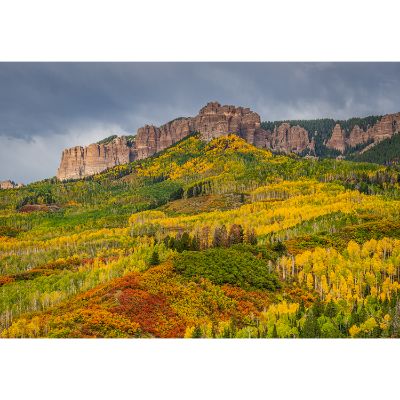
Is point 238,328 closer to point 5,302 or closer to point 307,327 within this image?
point 307,327

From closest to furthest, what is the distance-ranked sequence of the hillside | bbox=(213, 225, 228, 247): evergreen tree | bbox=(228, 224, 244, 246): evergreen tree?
the hillside → bbox=(213, 225, 228, 247): evergreen tree → bbox=(228, 224, 244, 246): evergreen tree

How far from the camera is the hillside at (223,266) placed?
3503 cm

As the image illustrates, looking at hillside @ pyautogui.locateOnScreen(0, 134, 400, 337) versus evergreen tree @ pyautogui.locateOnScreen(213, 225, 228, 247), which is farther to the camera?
evergreen tree @ pyautogui.locateOnScreen(213, 225, 228, 247)

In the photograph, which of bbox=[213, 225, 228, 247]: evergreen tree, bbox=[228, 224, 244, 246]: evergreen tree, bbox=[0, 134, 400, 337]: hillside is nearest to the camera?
bbox=[0, 134, 400, 337]: hillside

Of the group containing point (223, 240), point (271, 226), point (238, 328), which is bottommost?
point (238, 328)

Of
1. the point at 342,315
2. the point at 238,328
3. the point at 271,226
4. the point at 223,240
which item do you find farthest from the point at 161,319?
the point at 271,226

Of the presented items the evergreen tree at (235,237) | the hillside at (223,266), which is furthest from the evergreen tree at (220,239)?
the evergreen tree at (235,237)

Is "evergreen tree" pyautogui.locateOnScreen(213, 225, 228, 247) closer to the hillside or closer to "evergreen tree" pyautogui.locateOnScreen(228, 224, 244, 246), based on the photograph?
the hillside

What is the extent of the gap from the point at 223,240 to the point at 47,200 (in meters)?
132

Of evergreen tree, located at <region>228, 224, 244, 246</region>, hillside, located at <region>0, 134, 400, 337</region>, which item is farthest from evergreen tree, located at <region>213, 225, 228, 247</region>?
evergreen tree, located at <region>228, 224, 244, 246</region>

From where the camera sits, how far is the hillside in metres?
35.0

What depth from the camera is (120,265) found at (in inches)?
2638

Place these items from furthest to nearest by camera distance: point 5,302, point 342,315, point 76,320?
point 5,302 → point 342,315 → point 76,320

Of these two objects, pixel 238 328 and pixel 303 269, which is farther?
pixel 303 269
